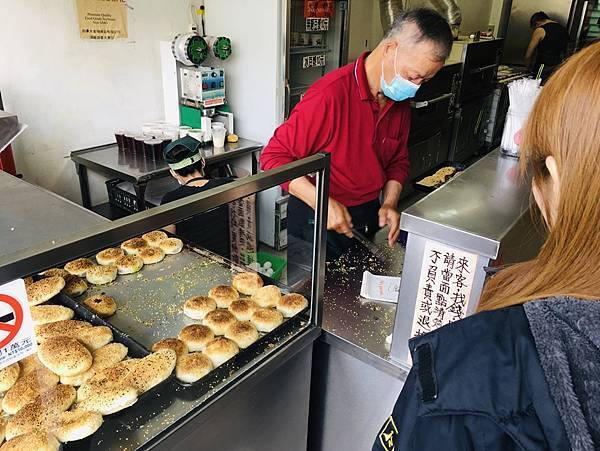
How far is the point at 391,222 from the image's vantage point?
1920 millimetres

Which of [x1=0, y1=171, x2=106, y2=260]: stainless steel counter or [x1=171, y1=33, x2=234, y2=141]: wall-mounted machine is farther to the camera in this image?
[x1=171, y1=33, x2=234, y2=141]: wall-mounted machine

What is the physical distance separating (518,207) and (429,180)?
3.51 ft

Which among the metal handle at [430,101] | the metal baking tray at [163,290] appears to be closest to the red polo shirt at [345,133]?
the metal baking tray at [163,290]

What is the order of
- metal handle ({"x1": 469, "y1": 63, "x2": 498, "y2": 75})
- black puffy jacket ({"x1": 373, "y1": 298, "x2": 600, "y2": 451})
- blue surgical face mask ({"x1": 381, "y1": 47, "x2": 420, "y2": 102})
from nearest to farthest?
black puffy jacket ({"x1": 373, "y1": 298, "x2": 600, "y2": 451})
blue surgical face mask ({"x1": 381, "y1": 47, "x2": 420, "y2": 102})
metal handle ({"x1": 469, "y1": 63, "x2": 498, "y2": 75})

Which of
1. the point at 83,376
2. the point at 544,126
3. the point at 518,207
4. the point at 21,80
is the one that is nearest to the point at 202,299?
the point at 83,376

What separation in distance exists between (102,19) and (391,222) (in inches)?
96.6

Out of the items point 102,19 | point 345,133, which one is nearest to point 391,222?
point 345,133

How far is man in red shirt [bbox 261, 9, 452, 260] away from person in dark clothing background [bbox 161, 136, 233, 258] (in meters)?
0.33

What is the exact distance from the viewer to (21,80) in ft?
9.37

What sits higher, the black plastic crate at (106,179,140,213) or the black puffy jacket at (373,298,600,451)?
the black puffy jacket at (373,298,600,451)

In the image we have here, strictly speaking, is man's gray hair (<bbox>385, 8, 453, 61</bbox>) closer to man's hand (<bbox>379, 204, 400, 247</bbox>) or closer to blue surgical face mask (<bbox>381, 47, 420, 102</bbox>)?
blue surgical face mask (<bbox>381, 47, 420, 102</bbox>)

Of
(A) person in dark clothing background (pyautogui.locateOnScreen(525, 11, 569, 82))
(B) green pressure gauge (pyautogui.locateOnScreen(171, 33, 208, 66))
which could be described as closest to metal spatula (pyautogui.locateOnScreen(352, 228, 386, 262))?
(B) green pressure gauge (pyautogui.locateOnScreen(171, 33, 208, 66))

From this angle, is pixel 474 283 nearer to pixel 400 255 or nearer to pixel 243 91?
pixel 400 255

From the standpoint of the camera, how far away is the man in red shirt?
1838mm
